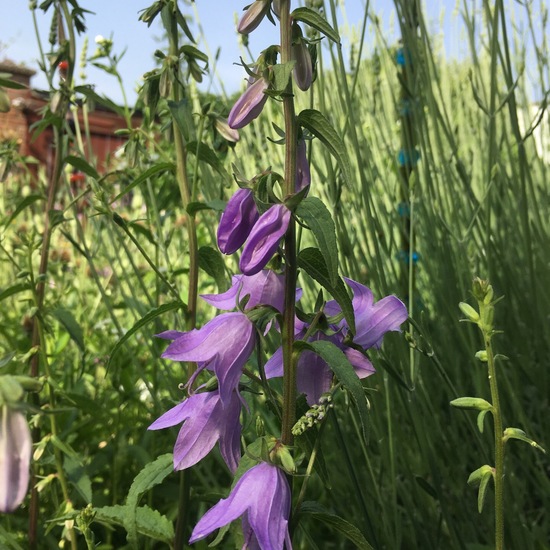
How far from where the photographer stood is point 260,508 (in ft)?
1.73

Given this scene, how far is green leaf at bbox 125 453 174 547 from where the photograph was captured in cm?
72

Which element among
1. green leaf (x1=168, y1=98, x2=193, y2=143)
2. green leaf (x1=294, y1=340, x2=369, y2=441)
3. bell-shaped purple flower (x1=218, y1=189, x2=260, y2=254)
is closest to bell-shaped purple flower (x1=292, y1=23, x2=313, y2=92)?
bell-shaped purple flower (x1=218, y1=189, x2=260, y2=254)

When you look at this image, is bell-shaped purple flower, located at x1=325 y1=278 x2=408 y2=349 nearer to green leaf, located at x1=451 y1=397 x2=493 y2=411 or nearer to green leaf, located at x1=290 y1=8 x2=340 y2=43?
green leaf, located at x1=451 y1=397 x2=493 y2=411

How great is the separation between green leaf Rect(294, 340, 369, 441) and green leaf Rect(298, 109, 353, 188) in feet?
0.43

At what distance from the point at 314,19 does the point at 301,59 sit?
0.12ft

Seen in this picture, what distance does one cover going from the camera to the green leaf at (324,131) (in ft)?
1.84

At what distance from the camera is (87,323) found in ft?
6.07

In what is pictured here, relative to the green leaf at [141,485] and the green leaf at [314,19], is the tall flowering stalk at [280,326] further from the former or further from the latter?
the green leaf at [141,485]

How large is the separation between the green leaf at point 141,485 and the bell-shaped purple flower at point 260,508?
207mm

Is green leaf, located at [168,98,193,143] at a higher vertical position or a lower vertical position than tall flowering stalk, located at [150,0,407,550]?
higher

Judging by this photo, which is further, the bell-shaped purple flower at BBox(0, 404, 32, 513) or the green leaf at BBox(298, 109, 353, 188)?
the green leaf at BBox(298, 109, 353, 188)

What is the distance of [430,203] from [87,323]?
3.27 ft

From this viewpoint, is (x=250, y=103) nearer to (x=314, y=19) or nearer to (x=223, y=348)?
(x=314, y=19)

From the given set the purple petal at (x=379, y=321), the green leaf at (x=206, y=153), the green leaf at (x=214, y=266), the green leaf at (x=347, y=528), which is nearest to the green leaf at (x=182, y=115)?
the green leaf at (x=206, y=153)
